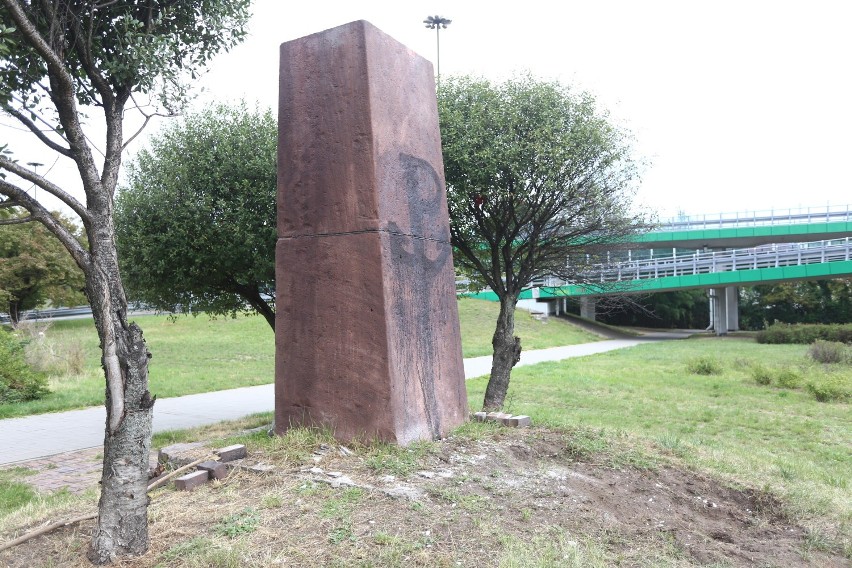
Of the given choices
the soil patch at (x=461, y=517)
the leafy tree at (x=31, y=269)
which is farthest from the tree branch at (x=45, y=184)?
the leafy tree at (x=31, y=269)

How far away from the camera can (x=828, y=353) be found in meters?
17.7

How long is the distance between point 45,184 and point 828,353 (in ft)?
61.9

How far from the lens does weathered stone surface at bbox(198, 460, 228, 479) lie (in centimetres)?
480

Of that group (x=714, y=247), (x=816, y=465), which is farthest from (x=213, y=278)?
(x=714, y=247)

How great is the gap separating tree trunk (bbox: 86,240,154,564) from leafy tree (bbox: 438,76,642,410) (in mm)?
5162

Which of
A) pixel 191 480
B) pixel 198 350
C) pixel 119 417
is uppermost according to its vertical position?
pixel 119 417

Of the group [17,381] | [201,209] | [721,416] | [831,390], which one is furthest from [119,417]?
[831,390]

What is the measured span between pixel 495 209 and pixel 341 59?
3594mm

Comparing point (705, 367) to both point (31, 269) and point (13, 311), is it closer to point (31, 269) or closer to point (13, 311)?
point (31, 269)

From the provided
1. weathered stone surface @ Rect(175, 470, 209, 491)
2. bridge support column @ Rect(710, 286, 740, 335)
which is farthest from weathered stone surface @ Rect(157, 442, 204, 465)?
bridge support column @ Rect(710, 286, 740, 335)

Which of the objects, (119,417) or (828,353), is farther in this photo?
(828,353)

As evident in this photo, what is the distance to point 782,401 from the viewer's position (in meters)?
12.0

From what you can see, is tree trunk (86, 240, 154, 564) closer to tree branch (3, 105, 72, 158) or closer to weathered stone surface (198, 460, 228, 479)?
tree branch (3, 105, 72, 158)

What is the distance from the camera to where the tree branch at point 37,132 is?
3764 mm
